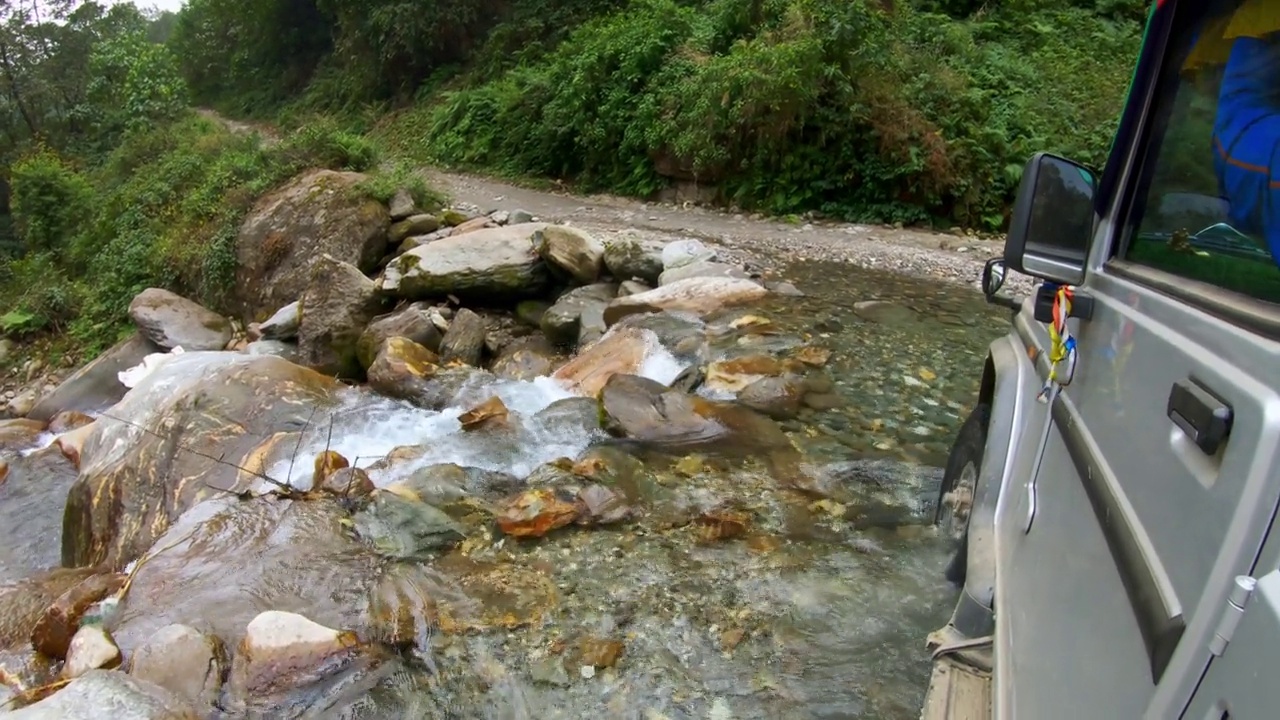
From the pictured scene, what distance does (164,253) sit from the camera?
42.4 feet

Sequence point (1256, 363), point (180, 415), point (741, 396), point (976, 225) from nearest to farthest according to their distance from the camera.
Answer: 1. point (1256, 363)
2. point (741, 396)
3. point (180, 415)
4. point (976, 225)

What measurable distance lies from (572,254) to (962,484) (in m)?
5.68

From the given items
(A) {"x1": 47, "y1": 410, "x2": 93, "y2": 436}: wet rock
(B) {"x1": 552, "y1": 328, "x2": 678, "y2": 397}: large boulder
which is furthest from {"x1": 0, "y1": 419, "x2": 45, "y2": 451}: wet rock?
(B) {"x1": 552, "y1": 328, "x2": 678, "y2": 397}: large boulder

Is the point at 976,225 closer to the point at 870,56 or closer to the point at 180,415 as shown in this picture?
the point at 870,56

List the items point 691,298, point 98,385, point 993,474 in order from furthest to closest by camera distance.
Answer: point 98,385, point 691,298, point 993,474

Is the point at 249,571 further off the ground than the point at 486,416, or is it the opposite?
the point at 486,416

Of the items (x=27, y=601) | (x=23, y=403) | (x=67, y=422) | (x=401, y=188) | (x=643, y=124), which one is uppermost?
(x=643, y=124)

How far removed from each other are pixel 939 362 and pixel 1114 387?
4.97 m

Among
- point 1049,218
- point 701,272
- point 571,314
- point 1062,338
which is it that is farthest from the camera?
point 701,272

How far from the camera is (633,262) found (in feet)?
26.9

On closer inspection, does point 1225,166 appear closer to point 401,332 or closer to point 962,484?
point 962,484

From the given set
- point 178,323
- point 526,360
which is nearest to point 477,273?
point 526,360

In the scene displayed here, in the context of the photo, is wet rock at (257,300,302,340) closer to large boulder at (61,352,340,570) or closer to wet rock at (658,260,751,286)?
large boulder at (61,352,340,570)

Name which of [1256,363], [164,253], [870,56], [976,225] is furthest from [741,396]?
[164,253]
